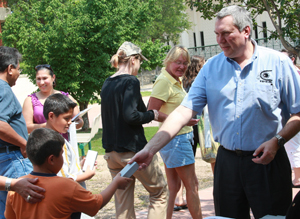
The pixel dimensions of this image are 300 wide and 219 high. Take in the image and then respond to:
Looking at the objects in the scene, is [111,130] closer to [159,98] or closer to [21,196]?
[159,98]

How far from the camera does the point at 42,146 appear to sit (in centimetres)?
243

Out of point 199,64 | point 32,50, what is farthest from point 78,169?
point 32,50

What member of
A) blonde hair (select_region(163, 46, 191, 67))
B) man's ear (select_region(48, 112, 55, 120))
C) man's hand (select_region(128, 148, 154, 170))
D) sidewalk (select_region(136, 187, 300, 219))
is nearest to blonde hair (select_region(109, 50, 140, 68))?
blonde hair (select_region(163, 46, 191, 67))

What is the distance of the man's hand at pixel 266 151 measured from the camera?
2480 millimetres

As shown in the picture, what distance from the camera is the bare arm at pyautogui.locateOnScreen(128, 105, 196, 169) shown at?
9.09 feet

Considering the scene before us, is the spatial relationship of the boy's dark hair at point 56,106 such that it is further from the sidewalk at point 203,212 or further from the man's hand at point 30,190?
the sidewalk at point 203,212

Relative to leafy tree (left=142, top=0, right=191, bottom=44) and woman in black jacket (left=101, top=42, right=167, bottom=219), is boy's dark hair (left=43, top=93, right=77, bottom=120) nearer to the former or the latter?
woman in black jacket (left=101, top=42, right=167, bottom=219)

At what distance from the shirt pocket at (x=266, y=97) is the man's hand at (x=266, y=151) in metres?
0.25

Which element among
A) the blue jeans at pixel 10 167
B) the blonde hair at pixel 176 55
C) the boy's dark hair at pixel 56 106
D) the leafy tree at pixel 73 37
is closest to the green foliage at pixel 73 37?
the leafy tree at pixel 73 37

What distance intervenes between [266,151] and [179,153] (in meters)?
1.64

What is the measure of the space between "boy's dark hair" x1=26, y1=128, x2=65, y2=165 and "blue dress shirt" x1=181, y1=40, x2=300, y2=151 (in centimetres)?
126

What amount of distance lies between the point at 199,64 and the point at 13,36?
9809 mm

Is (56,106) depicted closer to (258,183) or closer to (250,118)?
(250,118)

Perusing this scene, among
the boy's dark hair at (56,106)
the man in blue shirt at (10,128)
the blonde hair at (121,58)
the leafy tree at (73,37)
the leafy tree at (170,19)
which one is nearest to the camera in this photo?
the man in blue shirt at (10,128)
